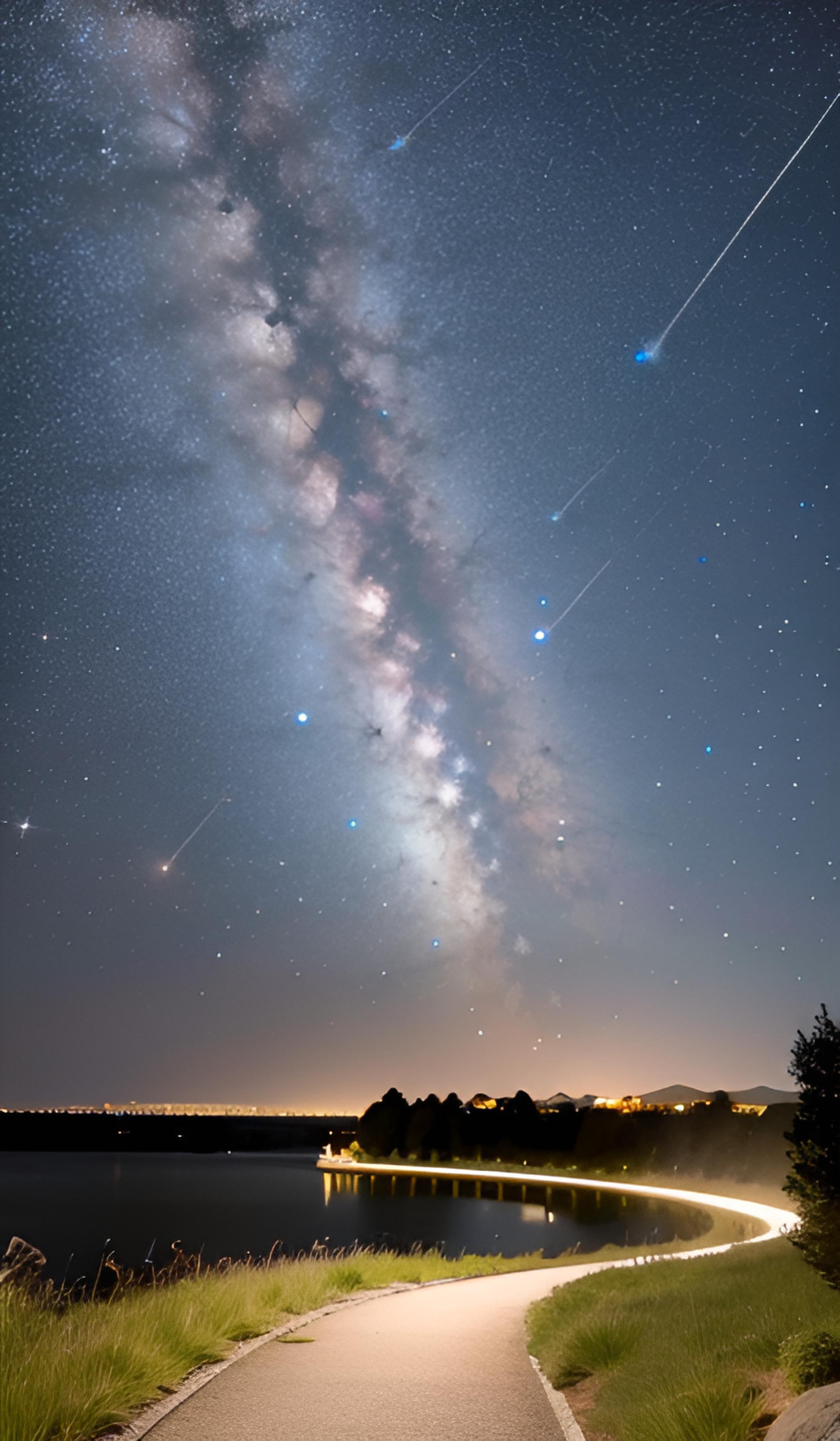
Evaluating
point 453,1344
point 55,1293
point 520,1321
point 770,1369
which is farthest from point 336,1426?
point 520,1321

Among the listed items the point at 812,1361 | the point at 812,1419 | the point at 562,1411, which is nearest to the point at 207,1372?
the point at 562,1411

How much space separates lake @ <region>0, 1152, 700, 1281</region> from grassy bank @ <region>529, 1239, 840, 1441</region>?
1953 cm

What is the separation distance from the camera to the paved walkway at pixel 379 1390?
27.6 ft

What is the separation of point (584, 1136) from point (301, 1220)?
5972 centimetres

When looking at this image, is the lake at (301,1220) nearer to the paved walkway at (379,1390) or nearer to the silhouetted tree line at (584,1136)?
the silhouetted tree line at (584,1136)

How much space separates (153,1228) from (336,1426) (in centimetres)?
7401

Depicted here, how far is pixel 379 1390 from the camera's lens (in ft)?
32.7

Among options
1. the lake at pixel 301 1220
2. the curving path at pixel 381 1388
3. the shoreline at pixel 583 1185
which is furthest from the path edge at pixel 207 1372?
the lake at pixel 301 1220

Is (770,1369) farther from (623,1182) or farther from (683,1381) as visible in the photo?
(623,1182)

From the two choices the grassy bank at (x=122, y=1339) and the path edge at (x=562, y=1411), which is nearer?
the grassy bank at (x=122, y=1339)

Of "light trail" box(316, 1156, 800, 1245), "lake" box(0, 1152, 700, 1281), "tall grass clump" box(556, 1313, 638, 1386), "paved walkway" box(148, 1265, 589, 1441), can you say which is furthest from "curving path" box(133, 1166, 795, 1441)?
"lake" box(0, 1152, 700, 1281)

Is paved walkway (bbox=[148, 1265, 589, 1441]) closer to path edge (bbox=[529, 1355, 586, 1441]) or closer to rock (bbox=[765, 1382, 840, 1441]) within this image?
path edge (bbox=[529, 1355, 586, 1441])

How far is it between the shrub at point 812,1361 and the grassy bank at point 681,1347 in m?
0.22

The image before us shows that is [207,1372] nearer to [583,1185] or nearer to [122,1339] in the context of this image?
[122,1339]
